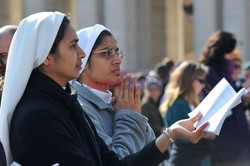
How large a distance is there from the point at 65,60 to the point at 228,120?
4452 millimetres

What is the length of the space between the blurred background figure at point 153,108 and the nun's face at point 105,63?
22.1ft

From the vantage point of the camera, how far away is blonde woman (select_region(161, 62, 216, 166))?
756 cm

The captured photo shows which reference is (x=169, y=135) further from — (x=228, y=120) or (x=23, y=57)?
(x=228, y=120)

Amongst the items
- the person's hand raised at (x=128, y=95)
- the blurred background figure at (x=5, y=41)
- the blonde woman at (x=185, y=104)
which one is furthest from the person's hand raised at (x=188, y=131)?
the blonde woman at (x=185, y=104)

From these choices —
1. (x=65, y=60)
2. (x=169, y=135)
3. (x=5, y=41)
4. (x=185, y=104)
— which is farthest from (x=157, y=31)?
(x=65, y=60)

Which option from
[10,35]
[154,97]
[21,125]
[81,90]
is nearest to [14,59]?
[21,125]

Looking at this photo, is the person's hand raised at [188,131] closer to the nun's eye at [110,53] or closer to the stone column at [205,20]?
the nun's eye at [110,53]

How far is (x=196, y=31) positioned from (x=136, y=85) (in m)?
19.6

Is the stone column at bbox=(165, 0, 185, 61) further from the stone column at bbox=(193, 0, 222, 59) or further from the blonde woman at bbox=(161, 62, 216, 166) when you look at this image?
the blonde woman at bbox=(161, 62, 216, 166)

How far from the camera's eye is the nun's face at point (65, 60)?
3348 mm

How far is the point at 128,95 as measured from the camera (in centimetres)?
417

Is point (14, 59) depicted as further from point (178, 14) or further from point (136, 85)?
point (178, 14)

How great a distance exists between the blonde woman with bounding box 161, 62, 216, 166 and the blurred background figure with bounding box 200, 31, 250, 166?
132 mm

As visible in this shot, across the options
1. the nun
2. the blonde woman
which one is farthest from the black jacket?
the blonde woman
